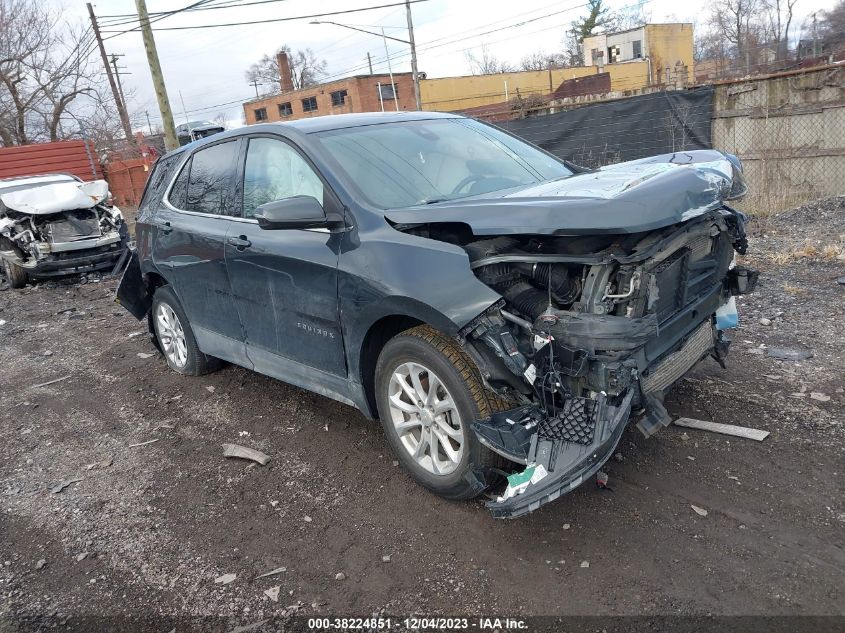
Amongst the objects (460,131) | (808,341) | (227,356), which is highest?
(460,131)

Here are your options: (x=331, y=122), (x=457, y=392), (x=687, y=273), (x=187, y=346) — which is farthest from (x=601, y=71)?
(x=457, y=392)

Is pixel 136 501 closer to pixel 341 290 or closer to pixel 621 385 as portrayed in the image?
pixel 341 290

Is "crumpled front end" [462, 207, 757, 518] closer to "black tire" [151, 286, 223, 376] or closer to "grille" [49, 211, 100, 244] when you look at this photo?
"black tire" [151, 286, 223, 376]

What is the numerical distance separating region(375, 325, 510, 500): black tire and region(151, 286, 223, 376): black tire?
8.42 ft

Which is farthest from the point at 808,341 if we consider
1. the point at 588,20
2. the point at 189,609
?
the point at 588,20

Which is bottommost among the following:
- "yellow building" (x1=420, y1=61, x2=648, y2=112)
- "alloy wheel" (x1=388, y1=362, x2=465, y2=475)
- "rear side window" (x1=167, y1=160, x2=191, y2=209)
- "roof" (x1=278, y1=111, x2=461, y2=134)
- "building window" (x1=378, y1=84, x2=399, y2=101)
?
"alloy wheel" (x1=388, y1=362, x2=465, y2=475)

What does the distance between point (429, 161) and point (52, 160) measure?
22717 millimetres

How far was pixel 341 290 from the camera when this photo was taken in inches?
134

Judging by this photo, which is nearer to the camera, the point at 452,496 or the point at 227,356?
the point at 452,496

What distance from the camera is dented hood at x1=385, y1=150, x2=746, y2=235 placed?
8.39ft

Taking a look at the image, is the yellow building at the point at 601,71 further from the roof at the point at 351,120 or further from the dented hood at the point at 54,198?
the roof at the point at 351,120

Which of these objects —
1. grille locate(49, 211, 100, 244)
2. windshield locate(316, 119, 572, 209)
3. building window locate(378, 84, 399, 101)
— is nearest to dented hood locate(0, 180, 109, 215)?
grille locate(49, 211, 100, 244)

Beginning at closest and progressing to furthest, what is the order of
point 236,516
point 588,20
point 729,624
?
point 729,624 < point 236,516 < point 588,20

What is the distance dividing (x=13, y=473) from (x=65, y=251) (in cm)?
769
